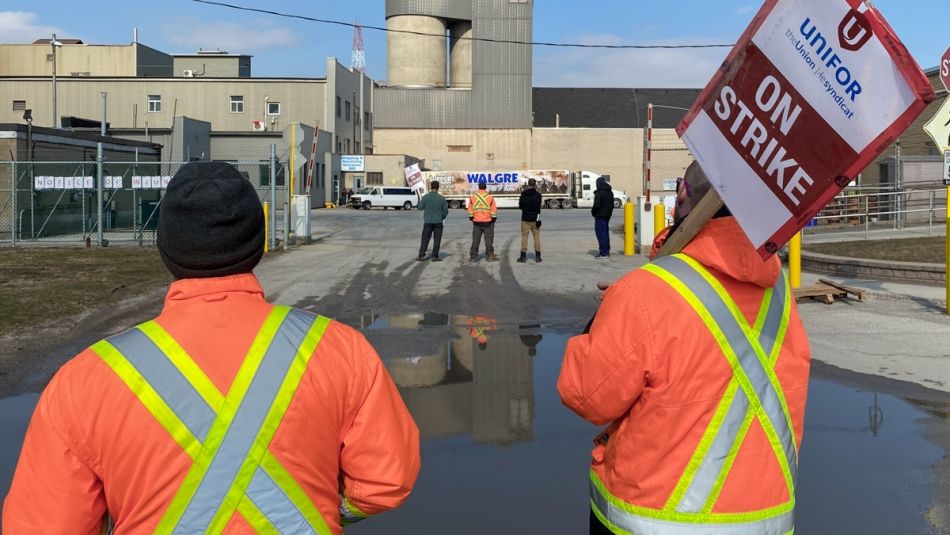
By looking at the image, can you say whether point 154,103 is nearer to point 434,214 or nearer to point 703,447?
point 434,214

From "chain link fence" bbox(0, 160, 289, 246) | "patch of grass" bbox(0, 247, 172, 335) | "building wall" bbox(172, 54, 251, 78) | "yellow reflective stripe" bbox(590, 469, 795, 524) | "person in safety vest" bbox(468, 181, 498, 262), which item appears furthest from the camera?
"building wall" bbox(172, 54, 251, 78)

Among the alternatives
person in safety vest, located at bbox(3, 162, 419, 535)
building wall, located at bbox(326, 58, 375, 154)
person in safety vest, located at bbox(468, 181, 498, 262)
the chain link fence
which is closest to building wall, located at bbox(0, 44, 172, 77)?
building wall, located at bbox(326, 58, 375, 154)

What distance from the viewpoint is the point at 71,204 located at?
28.6 meters

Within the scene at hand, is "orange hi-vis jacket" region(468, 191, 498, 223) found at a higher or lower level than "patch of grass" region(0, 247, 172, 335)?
higher

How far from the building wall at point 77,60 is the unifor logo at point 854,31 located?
76.2m

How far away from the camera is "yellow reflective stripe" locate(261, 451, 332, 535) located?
1917mm

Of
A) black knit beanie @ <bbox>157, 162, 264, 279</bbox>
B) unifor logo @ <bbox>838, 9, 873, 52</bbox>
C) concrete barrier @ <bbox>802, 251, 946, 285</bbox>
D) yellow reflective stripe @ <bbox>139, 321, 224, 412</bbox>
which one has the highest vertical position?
unifor logo @ <bbox>838, 9, 873, 52</bbox>

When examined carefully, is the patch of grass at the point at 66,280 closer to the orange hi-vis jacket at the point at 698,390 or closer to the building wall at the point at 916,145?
the orange hi-vis jacket at the point at 698,390

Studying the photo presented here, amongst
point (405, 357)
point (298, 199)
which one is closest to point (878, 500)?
point (405, 357)

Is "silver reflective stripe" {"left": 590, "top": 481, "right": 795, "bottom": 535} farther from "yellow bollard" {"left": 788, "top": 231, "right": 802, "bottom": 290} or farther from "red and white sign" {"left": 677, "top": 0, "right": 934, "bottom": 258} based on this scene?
"yellow bollard" {"left": 788, "top": 231, "right": 802, "bottom": 290}

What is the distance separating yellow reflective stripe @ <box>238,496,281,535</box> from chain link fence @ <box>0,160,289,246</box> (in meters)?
18.5

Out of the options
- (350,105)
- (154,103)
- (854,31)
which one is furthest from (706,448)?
(350,105)

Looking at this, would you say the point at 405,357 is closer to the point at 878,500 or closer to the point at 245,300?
the point at 878,500

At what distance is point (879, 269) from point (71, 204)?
23.7 meters
